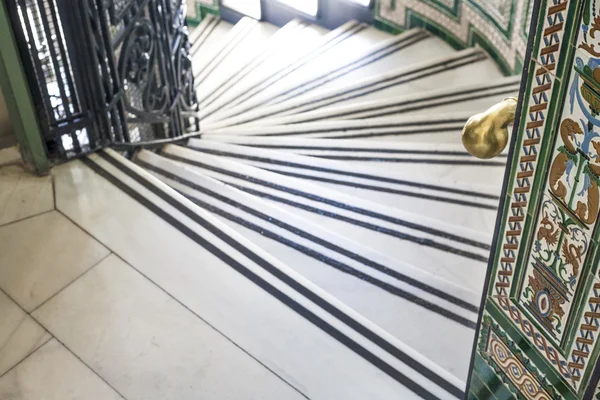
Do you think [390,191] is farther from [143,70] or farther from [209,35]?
[209,35]

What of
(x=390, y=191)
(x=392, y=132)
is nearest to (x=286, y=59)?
(x=392, y=132)

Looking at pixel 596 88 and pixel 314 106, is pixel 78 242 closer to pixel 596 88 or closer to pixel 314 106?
pixel 596 88

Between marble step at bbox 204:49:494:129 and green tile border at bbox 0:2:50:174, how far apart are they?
2.21 m

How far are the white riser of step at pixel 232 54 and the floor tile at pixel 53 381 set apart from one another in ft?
15.0

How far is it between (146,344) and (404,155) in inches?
82.0

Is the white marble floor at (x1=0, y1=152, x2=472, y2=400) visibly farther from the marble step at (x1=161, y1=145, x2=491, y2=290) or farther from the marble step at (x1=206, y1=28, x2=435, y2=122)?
the marble step at (x1=206, y1=28, x2=435, y2=122)

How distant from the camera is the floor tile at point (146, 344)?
2039mm

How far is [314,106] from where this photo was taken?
5.18 meters

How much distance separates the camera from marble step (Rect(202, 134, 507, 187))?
360 centimetres

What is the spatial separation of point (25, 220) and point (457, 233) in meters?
1.77

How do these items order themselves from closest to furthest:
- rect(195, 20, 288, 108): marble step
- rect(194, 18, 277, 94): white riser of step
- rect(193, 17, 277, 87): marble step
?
rect(195, 20, 288, 108): marble step → rect(194, 18, 277, 94): white riser of step → rect(193, 17, 277, 87): marble step

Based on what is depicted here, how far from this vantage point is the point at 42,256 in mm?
2463

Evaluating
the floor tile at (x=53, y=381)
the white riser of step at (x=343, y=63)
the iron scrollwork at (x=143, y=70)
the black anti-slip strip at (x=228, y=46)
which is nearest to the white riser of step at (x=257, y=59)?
the black anti-slip strip at (x=228, y=46)

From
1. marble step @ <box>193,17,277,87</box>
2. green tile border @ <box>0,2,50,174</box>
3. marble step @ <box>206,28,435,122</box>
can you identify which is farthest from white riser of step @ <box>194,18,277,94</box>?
green tile border @ <box>0,2,50,174</box>
